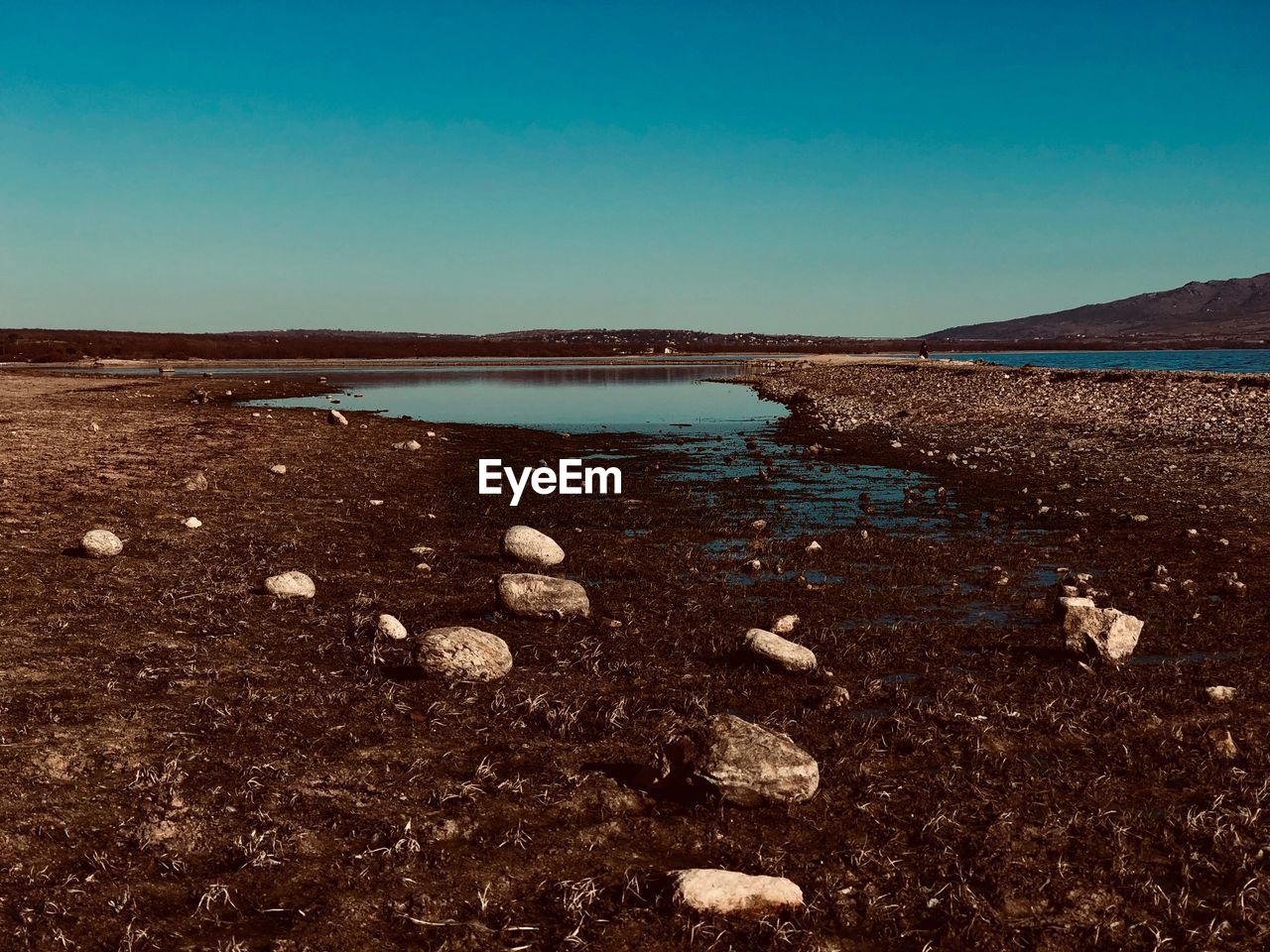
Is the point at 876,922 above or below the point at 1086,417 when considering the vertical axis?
below

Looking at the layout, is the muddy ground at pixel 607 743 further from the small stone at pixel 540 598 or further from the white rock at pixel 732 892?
the small stone at pixel 540 598

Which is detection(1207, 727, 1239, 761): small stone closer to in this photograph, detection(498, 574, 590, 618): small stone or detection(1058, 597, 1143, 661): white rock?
detection(1058, 597, 1143, 661): white rock

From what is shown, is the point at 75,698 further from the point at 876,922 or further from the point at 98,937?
the point at 876,922

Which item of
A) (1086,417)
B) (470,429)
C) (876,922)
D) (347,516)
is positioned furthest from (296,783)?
(1086,417)

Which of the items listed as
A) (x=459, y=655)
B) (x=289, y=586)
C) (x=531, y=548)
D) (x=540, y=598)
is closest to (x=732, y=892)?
(x=459, y=655)

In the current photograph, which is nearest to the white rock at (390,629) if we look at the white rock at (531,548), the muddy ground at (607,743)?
the muddy ground at (607,743)

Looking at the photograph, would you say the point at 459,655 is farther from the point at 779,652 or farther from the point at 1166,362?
the point at 1166,362

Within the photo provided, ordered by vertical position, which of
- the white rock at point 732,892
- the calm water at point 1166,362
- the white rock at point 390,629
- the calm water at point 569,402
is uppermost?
the calm water at point 1166,362

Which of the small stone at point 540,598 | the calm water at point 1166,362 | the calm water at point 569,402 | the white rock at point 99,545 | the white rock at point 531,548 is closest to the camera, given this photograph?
the small stone at point 540,598
